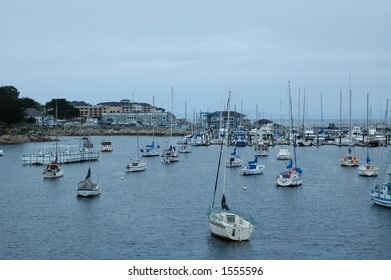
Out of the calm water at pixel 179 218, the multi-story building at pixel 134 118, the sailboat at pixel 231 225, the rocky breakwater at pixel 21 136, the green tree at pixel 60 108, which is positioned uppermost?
the green tree at pixel 60 108

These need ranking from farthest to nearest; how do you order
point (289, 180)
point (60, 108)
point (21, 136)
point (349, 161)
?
1. point (60, 108)
2. point (21, 136)
3. point (349, 161)
4. point (289, 180)

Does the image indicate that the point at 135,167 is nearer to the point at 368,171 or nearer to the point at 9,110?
the point at 368,171

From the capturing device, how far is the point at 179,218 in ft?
106

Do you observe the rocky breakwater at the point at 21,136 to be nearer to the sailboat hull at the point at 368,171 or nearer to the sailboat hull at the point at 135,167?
the sailboat hull at the point at 135,167

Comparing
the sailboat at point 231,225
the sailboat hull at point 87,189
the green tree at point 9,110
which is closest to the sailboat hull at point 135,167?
the sailboat hull at point 87,189

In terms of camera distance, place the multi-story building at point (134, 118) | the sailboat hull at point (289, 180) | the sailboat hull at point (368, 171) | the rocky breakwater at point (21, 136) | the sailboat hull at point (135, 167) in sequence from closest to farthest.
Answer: the sailboat hull at point (289, 180) < the sailboat hull at point (368, 171) < the sailboat hull at point (135, 167) < the rocky breakwater at point (21, 136) < the multi-story building at point (134, 118)

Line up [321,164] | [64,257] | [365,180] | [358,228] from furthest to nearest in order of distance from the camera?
[321,164] < [365,180] < [358,228] < [64,257]

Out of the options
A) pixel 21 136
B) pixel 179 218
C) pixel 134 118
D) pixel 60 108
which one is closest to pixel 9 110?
pixel 21 136

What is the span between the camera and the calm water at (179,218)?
25.5 m

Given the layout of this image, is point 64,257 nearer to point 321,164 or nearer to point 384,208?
point 384,208

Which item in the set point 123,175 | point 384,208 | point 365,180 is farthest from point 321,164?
point 384,208

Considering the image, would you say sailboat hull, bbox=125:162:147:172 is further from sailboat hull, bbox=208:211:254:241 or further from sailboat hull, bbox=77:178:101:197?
sailboat hull, bbox=208:211:254:241

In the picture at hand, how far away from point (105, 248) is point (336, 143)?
271 ft

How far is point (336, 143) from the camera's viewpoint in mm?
103438
